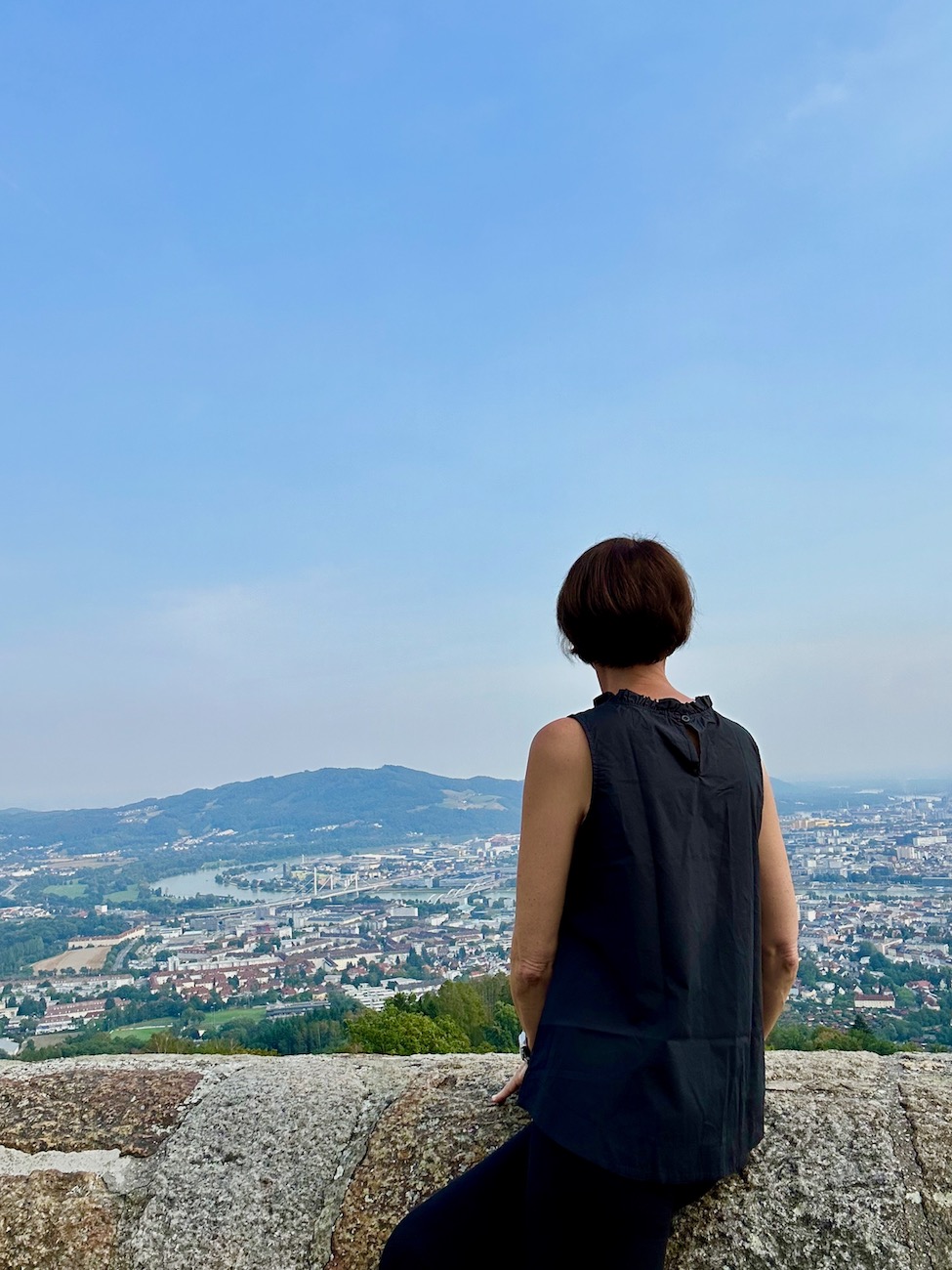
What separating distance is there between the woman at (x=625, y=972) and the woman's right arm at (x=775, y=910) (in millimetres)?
111

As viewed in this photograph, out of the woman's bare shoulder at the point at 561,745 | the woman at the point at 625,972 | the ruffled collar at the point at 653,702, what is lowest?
the woman at the point at 625,972

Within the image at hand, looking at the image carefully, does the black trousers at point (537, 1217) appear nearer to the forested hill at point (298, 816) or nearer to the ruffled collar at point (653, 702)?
the ruffled collar at point (653, 702)

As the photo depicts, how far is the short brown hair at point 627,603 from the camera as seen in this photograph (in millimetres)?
2004

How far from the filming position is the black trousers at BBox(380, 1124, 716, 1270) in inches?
67.1

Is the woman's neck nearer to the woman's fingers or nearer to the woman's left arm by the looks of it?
the woman's left arm

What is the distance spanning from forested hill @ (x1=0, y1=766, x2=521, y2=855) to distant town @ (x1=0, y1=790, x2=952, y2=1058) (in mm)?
6328

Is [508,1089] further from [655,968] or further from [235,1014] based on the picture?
A: [235,1014]

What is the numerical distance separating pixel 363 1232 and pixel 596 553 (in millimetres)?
1693

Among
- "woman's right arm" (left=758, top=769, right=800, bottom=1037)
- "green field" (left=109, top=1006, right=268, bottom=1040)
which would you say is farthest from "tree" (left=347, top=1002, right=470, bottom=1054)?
"green field" (left=109, top=1006, right=268, bottom=1040)

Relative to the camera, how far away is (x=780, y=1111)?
2176mm

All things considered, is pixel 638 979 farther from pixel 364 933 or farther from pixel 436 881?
pixel 436 881

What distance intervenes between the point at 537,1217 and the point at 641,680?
112 cm

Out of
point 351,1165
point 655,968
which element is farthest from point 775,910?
point 351,1165

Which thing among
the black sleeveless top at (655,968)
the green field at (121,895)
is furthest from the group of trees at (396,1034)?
the green field at (121,895)
